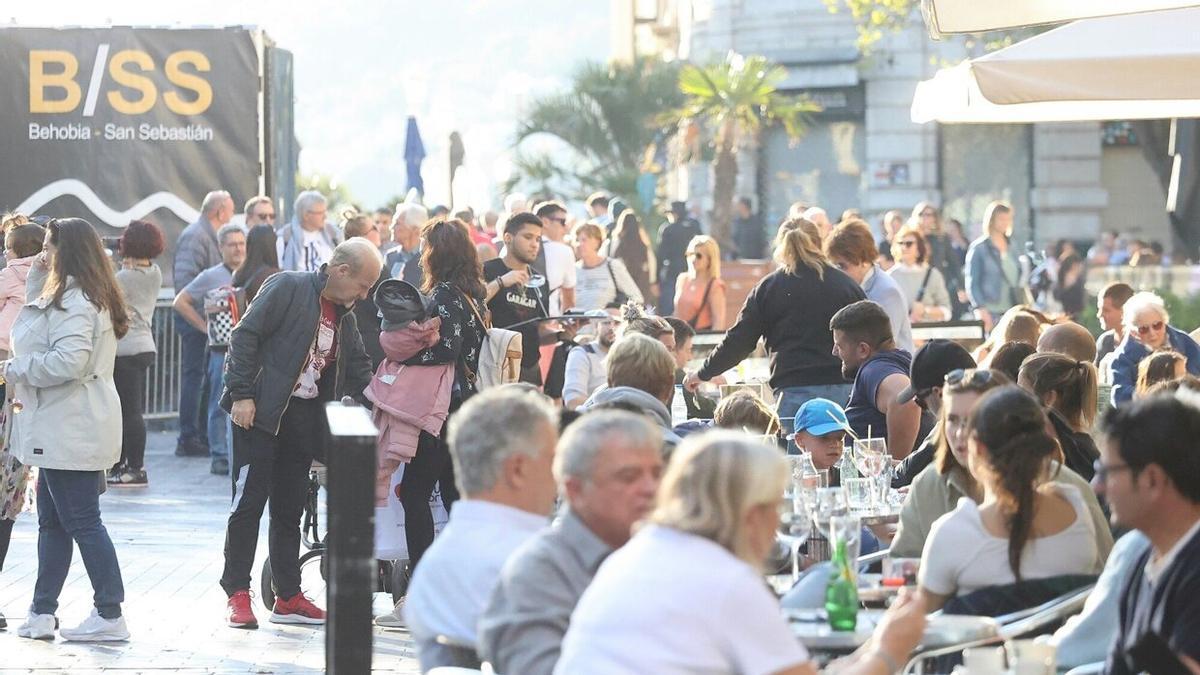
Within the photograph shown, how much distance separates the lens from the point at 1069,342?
945cm

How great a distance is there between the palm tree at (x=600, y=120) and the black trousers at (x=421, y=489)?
31.1 meters

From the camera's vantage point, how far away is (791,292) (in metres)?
10.8

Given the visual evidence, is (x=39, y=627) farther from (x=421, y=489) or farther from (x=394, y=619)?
(x=421, y=489)

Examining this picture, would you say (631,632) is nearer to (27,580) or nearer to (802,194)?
(27,580)

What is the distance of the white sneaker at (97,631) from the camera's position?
30.7ft

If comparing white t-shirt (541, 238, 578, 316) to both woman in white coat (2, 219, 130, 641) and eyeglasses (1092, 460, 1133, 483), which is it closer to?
woman in white coat (2, 219, 130, 641)

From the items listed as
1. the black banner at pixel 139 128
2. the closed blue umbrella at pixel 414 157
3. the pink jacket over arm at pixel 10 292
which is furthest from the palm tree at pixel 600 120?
the pink jacket over arm at pixel 10 292

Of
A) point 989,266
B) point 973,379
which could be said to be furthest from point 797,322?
point 989,266

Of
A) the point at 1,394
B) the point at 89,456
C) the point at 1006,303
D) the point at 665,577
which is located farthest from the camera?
the point at 1006,303

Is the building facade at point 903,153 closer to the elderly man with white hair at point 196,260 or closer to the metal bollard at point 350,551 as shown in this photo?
the elderly man with white hair at point 196,260

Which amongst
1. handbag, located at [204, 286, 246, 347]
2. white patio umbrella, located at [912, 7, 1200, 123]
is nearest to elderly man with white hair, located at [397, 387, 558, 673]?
white patio umbrella, located at [912, 7, 1200, 123]

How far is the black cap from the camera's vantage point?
8.34 metres

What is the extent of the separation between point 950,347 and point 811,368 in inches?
98.0

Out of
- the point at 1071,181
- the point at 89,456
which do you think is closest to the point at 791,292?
the point at 89,456
